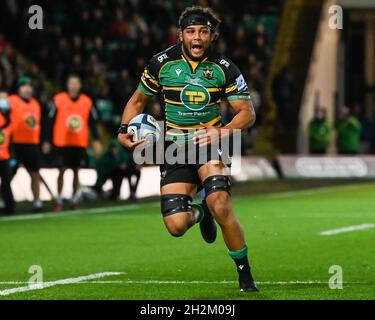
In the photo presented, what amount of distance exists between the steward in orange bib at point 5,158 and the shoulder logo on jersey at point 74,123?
70.2 inches

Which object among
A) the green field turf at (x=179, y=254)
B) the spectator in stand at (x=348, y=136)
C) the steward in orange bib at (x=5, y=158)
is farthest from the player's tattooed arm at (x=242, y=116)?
the spectator in stand at (x=348, y=136)

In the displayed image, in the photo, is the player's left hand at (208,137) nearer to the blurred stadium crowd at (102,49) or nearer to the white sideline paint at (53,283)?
the white sideline paint at (53,283)

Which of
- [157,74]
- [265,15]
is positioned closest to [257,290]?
[157,74]

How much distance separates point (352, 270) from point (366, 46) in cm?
3298

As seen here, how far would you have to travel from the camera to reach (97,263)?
535 inches

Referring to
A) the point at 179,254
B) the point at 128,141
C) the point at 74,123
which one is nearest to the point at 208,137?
the point at 128,141

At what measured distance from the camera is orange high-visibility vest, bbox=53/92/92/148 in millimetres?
22594

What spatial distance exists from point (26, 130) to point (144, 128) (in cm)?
1094

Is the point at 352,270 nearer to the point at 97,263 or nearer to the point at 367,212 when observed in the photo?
the point at 97,263

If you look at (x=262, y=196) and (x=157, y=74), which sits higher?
(x=262, y=196)

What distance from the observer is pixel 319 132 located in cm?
3491

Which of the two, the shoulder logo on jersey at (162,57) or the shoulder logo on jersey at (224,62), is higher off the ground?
the shoulder logo on jersey at (162,57)

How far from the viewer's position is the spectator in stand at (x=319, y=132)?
1371 inches

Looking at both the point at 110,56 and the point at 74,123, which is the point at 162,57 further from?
the point at 110,56
